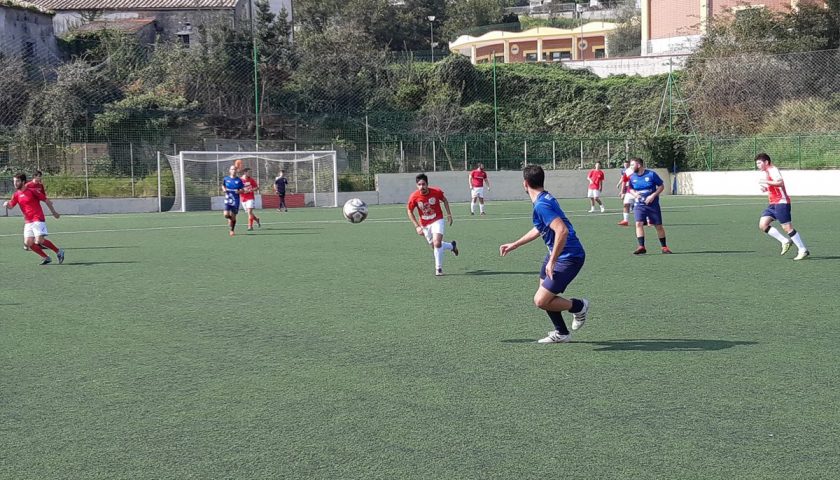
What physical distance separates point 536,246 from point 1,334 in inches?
436

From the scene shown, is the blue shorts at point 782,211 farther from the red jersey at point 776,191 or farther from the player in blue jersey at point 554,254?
the player in blue jersey at point 554,254

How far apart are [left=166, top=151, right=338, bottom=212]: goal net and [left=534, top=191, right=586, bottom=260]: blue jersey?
29.5 meters

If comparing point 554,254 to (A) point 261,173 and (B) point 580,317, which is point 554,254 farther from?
(A) point 261,173

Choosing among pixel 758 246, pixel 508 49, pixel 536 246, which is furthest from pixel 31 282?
pixel 508 49

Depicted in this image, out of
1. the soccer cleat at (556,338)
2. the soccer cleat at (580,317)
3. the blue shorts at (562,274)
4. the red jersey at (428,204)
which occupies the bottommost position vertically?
the soccer cleat at (556,338)

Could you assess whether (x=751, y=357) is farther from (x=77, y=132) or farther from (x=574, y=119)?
(x=574, y=119)

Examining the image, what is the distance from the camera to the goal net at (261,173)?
36656 mm

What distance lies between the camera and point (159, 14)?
178 ft

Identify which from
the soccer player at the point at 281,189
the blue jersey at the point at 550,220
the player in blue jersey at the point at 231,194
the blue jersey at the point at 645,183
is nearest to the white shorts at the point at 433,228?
the blue jersey at the point at 645,183

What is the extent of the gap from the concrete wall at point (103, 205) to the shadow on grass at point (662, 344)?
29.7m

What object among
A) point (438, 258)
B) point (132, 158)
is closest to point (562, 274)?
point (438, 258)

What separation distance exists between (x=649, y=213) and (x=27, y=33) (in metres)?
39.1

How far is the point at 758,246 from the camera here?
1719 cm

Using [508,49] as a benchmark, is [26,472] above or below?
below
